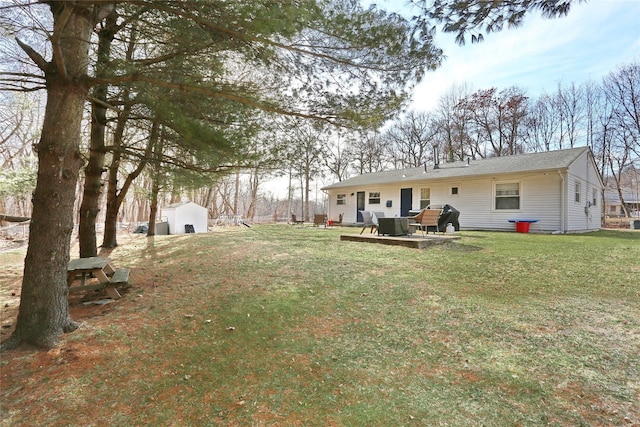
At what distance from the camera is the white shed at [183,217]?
15.1 metres

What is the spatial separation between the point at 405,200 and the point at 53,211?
15300 mm

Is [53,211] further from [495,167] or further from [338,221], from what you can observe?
[338,221]

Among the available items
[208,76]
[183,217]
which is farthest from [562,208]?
[183,217]

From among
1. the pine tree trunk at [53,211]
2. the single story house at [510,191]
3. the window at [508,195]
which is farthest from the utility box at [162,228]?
the window at [508,195]

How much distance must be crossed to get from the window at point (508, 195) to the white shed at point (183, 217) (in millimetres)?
14812

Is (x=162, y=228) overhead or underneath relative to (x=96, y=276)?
overhead

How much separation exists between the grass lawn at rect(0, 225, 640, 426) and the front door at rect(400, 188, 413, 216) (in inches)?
446

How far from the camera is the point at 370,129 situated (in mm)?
A: 4977

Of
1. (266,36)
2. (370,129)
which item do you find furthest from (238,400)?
(370,129)

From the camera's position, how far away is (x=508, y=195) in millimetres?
13062

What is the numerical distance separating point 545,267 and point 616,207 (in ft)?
178

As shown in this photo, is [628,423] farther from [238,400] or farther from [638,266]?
[638,266]

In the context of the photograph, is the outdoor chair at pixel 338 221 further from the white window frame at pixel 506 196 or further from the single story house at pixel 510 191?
the white window frame at pixel 506 196

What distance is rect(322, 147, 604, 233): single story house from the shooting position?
39.0 feet
